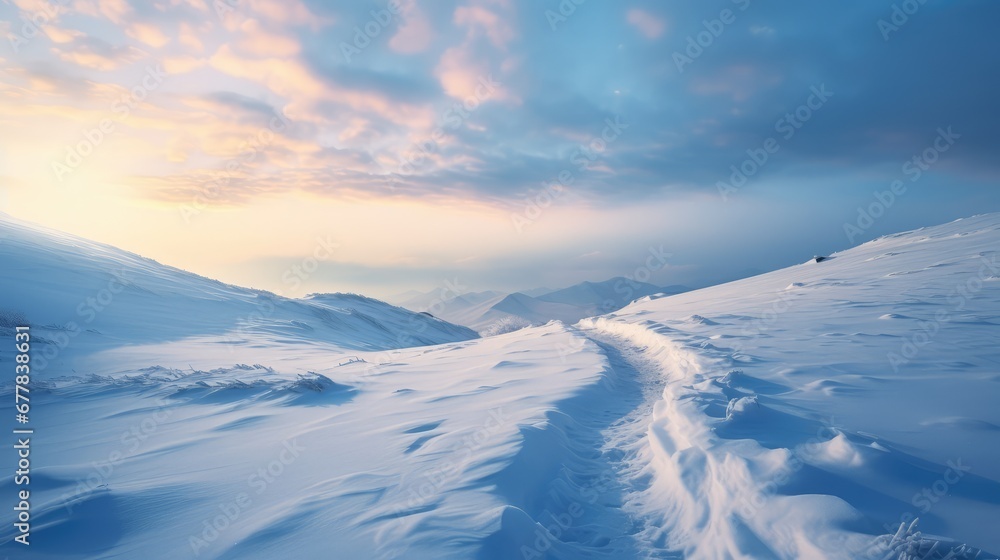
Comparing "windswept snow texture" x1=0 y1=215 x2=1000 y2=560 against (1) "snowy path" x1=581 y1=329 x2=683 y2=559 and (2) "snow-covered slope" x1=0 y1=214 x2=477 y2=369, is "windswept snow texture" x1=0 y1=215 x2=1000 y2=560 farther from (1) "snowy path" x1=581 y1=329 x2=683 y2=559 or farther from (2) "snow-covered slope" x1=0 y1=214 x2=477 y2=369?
(2) "snow-covered slope" x1=0 y1=214 x2=477 y2=369

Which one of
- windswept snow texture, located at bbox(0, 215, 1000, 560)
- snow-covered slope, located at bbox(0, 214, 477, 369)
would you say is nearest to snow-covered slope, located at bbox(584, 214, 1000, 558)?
windswept snow texture, located at bbox(0, 215, 1000, 560)

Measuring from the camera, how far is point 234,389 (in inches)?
351

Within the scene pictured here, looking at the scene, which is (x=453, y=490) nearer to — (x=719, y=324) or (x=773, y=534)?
(x=773, y=534)

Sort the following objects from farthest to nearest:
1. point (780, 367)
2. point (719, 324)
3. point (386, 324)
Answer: point (386, 324) < point (719, 324) < point (780, 367)

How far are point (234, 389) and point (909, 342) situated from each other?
13.0 metres

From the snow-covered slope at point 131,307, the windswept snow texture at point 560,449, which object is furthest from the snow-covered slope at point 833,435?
the snow-covered slope at point 131,307

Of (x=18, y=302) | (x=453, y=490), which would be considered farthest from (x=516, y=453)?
(x=18, y=302)

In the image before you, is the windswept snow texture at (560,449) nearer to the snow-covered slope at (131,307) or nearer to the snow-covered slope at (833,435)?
the snow-covered slope at (833,435)

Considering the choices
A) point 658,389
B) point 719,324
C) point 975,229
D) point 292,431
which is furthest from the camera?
point 975,229

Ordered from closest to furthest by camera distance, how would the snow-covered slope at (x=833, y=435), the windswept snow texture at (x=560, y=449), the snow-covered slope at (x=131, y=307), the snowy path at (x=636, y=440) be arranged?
1. the snow-covered slope at (x=833, y=435)
2. the windswept snow texture at (x=560, y=449)
3. the snowy path at (x=636, y=440)
4. the snow-covered slope at (x=131, y=307)

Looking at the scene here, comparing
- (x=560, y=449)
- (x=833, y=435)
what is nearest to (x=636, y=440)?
(x=560, y=449)

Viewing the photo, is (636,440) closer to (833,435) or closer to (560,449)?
(560,449)

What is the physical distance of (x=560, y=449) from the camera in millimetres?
5301

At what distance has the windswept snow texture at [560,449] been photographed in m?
3.45
